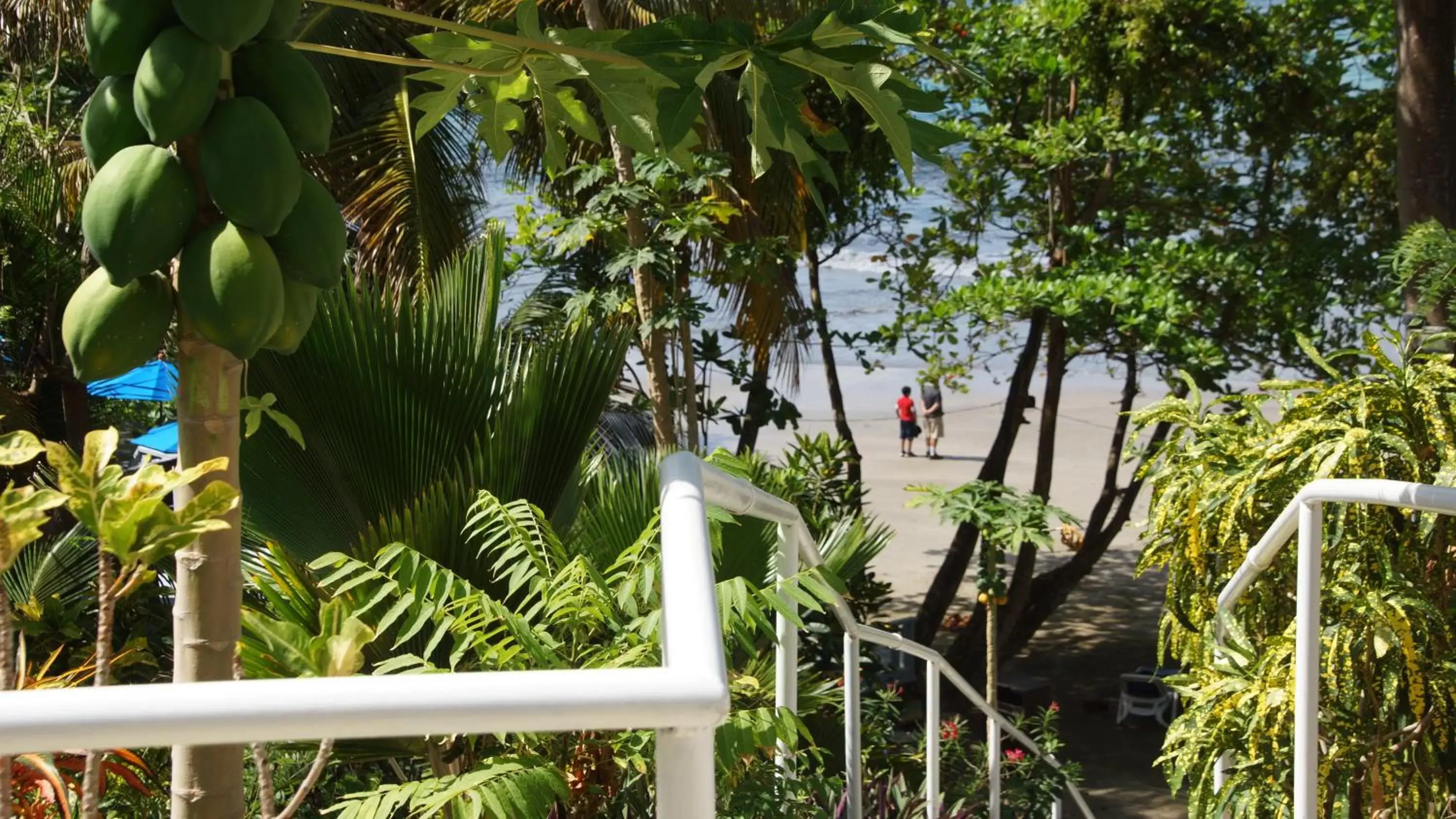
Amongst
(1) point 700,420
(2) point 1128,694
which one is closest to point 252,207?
(1) point 700,420

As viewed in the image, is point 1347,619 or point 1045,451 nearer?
point 1347,619

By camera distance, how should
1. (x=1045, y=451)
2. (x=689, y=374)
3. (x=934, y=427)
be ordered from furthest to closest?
(x=934, y=427), (x=1045, y=451), (x=689, y=374)

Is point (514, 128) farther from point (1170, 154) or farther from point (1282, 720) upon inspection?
point (1170, 154)

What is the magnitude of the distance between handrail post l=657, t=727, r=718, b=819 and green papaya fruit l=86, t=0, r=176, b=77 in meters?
0.63

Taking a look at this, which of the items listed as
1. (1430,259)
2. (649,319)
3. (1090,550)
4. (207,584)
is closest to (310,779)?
(207,584)

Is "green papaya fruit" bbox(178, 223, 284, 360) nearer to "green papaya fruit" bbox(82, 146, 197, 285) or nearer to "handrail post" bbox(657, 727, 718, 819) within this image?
"green papaya fruit" bbox(82, 146, 197, 285)

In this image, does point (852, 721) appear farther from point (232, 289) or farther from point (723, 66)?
point (232, 289)

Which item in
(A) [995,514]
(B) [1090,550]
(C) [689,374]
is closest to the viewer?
(C) [689,374]

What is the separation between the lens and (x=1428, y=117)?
501 centimetres

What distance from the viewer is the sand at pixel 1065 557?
10.2 m

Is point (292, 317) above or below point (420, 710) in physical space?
above

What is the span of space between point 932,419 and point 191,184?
19.9 m

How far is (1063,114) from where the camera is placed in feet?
30.5

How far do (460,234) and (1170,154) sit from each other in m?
4.80
